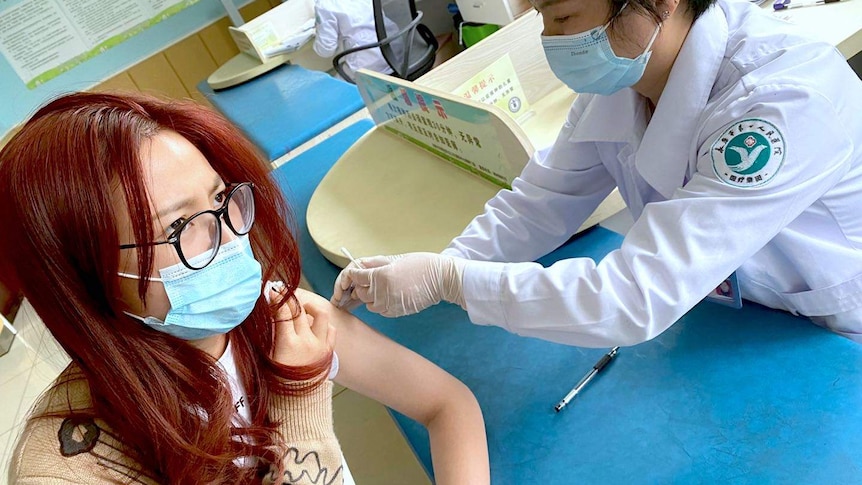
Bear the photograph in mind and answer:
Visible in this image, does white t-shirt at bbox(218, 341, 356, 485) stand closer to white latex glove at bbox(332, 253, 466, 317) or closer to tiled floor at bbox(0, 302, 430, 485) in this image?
white latex glove at bbox(332, 253, 466, 317)

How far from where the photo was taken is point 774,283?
1.08m

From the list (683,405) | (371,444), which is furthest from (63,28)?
(683,405)

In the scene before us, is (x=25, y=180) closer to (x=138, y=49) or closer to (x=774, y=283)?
(x=774, y=283)

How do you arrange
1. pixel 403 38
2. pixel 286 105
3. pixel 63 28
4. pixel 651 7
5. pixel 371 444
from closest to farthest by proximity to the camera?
pixel 651 7, pixel 371 444, pixel 286 105, pixel 403 38, pixel 63 28

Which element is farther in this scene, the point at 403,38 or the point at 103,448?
the point at 403,38

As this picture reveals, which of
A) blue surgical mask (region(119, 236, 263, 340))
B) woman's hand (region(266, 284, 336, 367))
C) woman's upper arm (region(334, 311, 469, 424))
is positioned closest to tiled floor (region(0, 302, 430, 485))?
woman's upper arm (region(334, 311, 469, 424))

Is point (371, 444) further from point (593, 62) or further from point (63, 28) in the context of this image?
point (63, 28)

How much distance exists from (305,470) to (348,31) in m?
3.48

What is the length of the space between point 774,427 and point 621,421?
0.23 meters

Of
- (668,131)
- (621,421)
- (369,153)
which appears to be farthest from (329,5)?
(621,421)

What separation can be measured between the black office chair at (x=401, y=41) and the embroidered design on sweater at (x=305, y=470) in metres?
2.94

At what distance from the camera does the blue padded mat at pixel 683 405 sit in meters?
0.88

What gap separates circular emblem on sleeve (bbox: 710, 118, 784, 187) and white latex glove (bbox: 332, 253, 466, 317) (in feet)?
1.65

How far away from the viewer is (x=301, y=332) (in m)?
1.12
